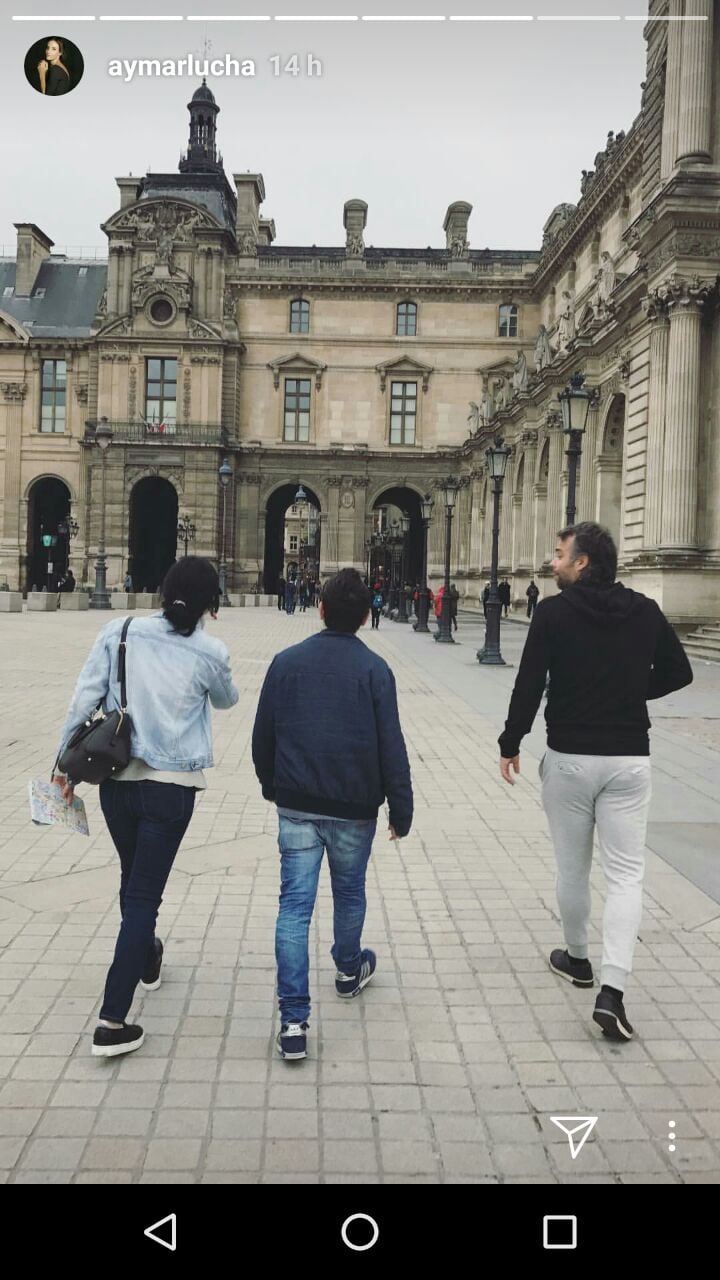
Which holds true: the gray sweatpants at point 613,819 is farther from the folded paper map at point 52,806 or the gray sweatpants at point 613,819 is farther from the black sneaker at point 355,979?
the folded paper map at point 52,806

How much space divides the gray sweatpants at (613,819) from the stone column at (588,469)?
25302 millimetres

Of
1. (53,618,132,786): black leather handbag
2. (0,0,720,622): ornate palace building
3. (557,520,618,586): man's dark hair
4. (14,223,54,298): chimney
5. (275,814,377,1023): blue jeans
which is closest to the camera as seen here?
(53,618,132,786): black leather handbag

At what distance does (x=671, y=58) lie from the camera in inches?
899

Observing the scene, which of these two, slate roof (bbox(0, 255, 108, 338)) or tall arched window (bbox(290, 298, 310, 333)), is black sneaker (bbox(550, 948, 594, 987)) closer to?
tall arched window (bbox(290, 298, 310, 333))

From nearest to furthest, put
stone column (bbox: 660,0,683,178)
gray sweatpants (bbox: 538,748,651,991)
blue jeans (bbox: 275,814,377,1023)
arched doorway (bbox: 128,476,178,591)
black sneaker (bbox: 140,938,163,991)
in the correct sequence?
blue jeans (bbox: 275,814,377,1023)
gray sweatpants (bbox: 538,748,651,991)
black sneaker (bbox: 140,938,163,991)
stone column (bbox: 660,0,683,178)
arched doorway (bbox: 128,476,178,591)

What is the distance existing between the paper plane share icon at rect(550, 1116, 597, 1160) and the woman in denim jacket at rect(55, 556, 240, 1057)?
5.27 feet

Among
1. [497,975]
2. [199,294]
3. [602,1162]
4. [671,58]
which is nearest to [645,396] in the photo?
[671,58]

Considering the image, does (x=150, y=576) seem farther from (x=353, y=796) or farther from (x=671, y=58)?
(x=353, y=796)

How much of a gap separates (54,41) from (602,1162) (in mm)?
4695

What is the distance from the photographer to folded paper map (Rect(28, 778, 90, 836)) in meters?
4.18

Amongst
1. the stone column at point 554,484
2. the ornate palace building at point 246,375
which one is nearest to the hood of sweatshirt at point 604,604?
the stone column at point 554,484

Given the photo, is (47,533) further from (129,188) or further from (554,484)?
(554,484)

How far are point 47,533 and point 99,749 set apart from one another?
61189 millimetres
